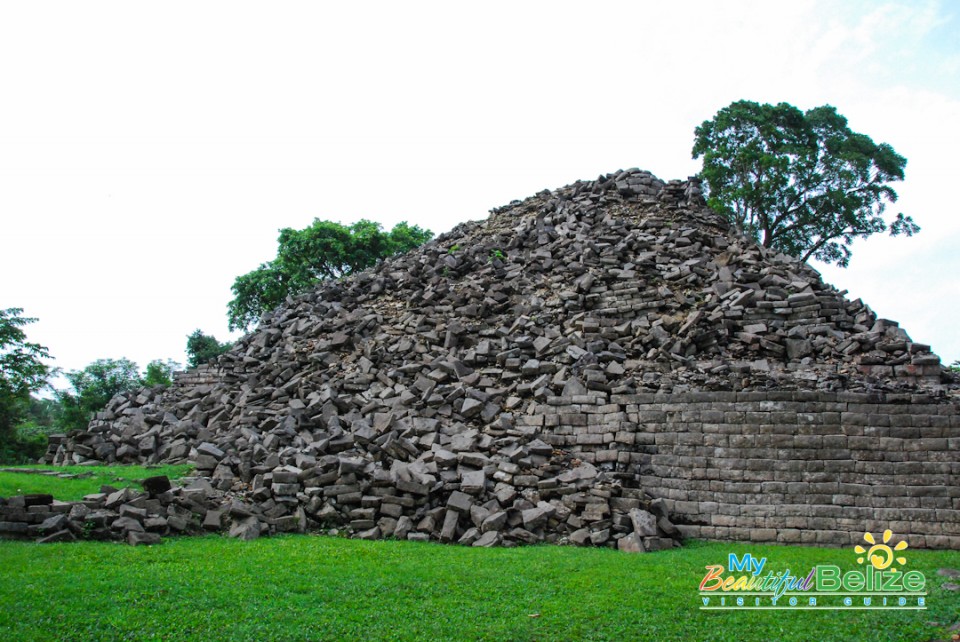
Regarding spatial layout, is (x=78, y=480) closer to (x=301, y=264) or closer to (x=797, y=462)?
(x=797, y=462)

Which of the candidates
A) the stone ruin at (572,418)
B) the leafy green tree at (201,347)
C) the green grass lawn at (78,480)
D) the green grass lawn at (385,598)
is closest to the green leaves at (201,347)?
the leafy green tree at (201,347)

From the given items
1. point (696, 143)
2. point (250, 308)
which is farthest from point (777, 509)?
point (250, 308)

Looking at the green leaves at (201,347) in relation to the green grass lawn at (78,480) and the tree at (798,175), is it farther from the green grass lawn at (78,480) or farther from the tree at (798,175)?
the tree at (798,175)

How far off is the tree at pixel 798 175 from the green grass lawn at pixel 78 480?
24108 mm

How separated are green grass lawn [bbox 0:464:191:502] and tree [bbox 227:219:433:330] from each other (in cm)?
1806

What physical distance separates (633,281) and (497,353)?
4292 millimetres

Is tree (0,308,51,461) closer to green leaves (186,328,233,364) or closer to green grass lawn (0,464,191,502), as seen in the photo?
green grass lawn (0,464,191,502)

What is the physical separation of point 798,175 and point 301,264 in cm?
2255

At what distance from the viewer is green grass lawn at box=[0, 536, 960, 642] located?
24.1ft

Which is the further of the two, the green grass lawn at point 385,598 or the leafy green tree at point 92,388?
the leafy green tree at point 92,388

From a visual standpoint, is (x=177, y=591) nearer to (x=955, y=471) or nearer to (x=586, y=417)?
(x=586, y=417)

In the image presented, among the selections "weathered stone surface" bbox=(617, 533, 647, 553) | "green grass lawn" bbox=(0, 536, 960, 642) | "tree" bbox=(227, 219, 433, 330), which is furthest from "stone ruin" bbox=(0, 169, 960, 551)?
"tree" bbox=(227, 219, 433, 330)

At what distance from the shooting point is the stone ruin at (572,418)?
39.2ft

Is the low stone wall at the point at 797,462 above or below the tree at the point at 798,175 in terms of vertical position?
below
